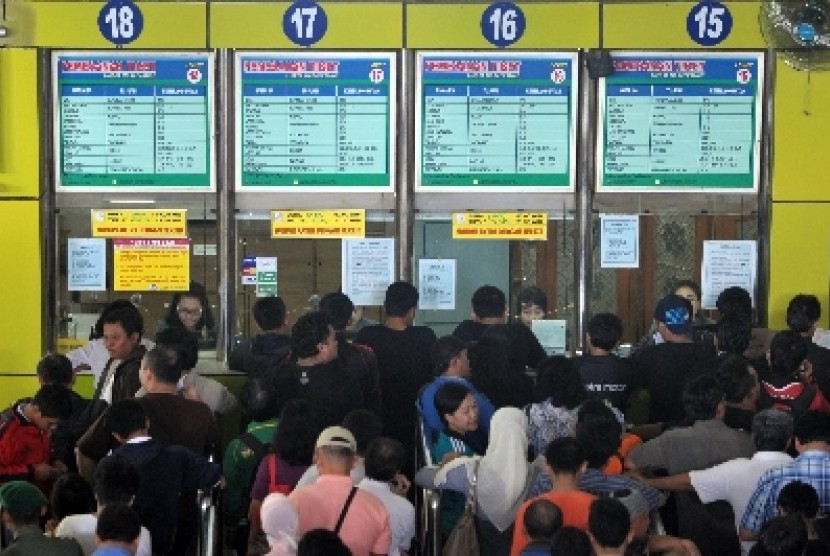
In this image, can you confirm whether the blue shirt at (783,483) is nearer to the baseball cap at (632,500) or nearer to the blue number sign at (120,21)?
the baseball cap at (632,500)

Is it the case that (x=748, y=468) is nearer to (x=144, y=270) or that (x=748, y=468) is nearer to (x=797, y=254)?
(x=797, y=254)

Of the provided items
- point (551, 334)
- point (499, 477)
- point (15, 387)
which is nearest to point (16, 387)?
point (15, 387)

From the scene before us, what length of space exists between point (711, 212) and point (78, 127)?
3948 millimetres

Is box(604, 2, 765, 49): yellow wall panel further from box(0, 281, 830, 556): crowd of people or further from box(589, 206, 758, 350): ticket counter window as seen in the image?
box(0, 281, 830, 556): crowd of people

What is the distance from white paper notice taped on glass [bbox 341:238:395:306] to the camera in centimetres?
972

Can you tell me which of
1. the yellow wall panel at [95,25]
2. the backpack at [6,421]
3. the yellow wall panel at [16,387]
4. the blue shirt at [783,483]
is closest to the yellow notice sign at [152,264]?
the yellow wall panel at [16,387]

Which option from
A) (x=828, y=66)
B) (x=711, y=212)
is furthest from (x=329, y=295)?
(x=828, y=66)

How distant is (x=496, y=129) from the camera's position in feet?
31.9

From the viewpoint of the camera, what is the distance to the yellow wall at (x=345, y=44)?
31.7ft

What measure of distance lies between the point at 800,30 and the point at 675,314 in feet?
6.26

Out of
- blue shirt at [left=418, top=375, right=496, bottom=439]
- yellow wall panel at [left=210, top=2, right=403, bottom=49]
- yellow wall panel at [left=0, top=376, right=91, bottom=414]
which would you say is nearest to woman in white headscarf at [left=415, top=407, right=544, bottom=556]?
blue shirt at [left=418, top=375, right=496, bottom=439]

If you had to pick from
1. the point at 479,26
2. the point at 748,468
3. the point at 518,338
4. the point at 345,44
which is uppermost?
the point at 479,26

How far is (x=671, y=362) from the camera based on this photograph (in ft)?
27.9

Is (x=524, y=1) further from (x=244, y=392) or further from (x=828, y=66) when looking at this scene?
(x=244, y=392)
